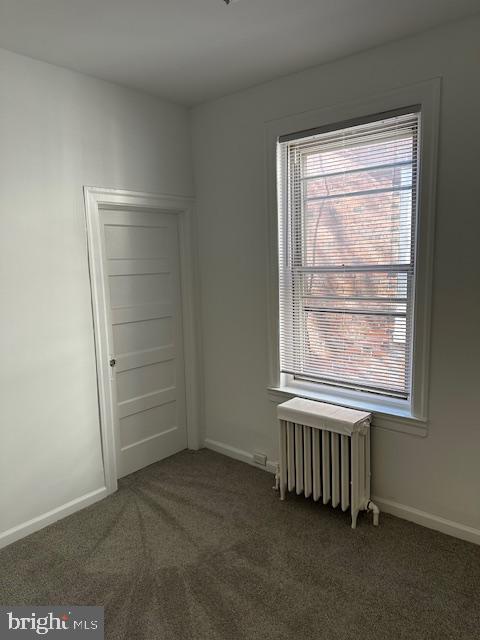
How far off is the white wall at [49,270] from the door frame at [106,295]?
55 millimetres

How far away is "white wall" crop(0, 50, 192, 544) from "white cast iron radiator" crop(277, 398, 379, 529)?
1.32 m

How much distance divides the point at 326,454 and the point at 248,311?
46.6 inches

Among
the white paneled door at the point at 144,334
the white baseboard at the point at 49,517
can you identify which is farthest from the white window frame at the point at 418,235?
the white baseboard at the point at 49,517

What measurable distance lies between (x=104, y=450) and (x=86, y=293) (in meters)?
1.10

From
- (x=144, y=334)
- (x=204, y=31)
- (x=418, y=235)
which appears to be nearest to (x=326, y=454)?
(x=418, y=235)

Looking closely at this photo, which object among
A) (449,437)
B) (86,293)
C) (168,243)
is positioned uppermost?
(168,243)

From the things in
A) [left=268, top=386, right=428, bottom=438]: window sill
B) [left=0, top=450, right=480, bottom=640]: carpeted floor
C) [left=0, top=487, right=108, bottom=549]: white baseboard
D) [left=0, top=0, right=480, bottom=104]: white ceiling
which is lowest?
[left=0, top=450, right=480, bottom=640]: carpeted floor

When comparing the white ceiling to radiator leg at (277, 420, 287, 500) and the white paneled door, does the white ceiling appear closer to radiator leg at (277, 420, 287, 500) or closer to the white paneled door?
the white paneled door

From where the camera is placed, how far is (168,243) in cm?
363

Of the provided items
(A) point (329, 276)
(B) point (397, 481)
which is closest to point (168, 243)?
(A) point (329, 276)

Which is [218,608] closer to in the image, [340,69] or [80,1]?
[80,1]

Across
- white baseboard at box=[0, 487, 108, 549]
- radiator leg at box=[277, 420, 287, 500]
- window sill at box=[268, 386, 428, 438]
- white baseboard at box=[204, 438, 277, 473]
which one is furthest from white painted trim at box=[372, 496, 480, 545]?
white baseboard at box=[0, 487, 108, 549]

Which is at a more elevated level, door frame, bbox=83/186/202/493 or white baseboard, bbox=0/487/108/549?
door frame, bbox=83/186/202/493

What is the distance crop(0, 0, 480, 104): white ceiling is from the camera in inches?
84.6
